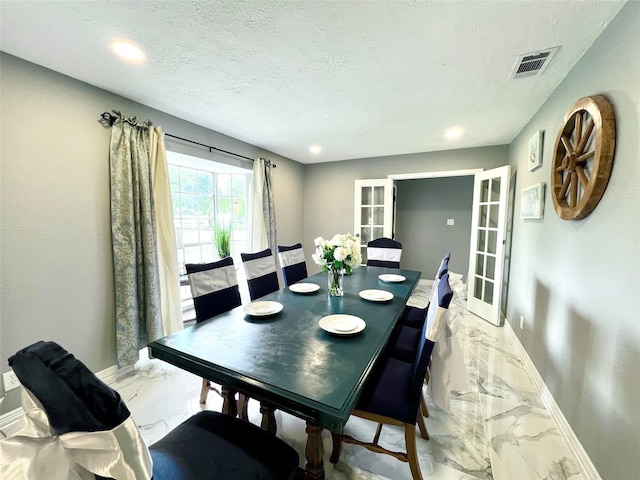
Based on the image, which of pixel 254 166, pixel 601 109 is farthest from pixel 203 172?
pixel 601 109

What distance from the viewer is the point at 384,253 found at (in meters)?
3.21

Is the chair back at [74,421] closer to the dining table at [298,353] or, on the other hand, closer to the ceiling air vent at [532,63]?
the dining table at [298,353]

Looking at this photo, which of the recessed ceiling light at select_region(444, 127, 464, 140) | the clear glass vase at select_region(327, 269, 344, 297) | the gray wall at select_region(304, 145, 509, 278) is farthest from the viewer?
the gray wall at select_region(304, 145, 509, 278)

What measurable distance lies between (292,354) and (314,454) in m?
0.37

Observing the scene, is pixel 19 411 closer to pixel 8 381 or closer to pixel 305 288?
pixel 8 381

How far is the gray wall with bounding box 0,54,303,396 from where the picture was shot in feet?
5.28

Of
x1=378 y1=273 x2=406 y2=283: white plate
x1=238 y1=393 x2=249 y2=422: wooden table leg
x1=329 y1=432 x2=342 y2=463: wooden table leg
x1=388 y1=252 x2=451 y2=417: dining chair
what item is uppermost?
x1=378 y1=273 x2=406 y2=283: white plate

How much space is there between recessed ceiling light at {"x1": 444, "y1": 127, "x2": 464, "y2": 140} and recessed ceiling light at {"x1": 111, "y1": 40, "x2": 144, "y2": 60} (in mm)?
2937

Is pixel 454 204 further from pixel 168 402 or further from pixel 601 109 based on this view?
pixel 168 402

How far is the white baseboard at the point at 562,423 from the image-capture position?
1327 mm

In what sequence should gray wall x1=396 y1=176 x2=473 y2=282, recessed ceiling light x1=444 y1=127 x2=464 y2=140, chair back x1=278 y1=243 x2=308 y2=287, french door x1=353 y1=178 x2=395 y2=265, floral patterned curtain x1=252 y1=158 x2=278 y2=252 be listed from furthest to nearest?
gray wall x1=396 y1=176 x2=473 y2=282 < french door x1=353 y1=178 x2=395 y2=265 < floral patterned curtain x1=252 y1=158 x2=278 y2=252 < recessed ceiling light x1=444 y1=127 x2=464 y2=140 < chair back x1=278 y1=243 x2=308 y2=287

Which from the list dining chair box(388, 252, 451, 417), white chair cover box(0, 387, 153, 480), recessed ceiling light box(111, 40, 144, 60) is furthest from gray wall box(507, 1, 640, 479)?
recessed ceiling light box(111, 40, 144, 60)

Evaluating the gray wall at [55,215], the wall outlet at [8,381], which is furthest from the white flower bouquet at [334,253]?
the wall outlet at [8,381]

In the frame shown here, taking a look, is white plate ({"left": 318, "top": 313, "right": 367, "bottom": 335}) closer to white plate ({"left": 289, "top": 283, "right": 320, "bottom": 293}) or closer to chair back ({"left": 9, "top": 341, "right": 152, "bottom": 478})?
white plate ({"left": 289, "top": 283, "right": 320, "bottom": 293})
